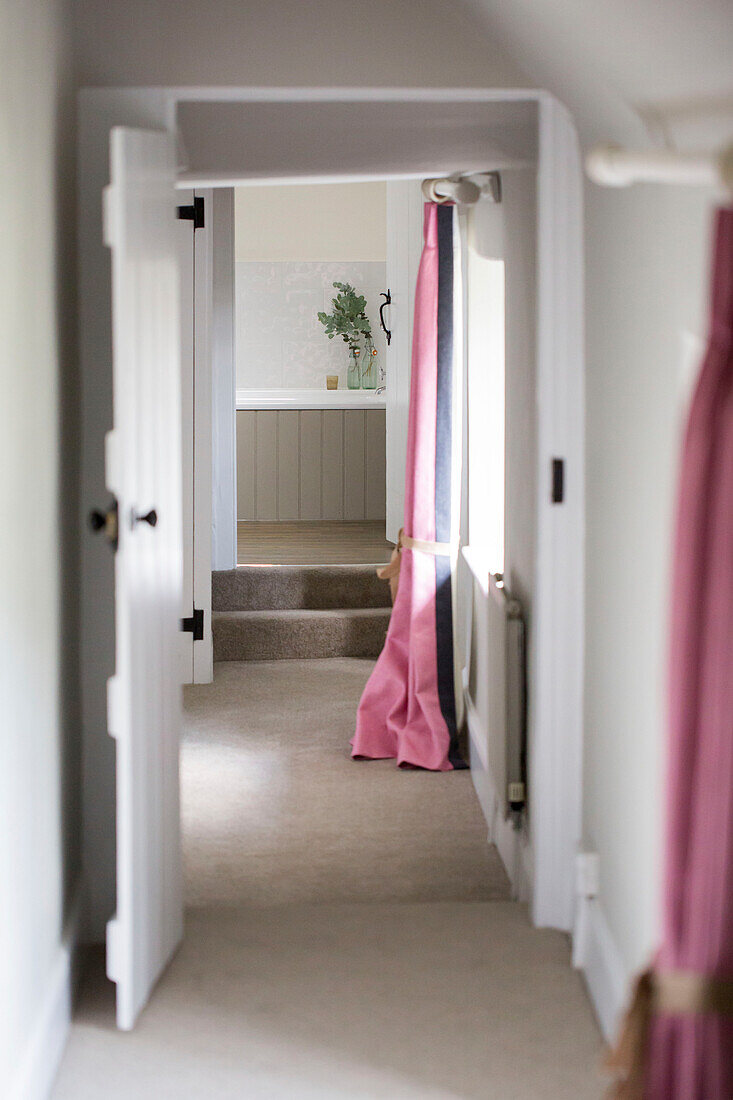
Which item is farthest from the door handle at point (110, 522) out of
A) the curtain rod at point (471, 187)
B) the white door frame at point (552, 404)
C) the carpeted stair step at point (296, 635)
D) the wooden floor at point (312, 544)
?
the wooden floor at point (312, 544)

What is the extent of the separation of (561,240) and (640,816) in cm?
121

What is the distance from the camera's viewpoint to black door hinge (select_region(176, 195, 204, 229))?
454 cm

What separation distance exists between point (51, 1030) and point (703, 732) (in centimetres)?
148

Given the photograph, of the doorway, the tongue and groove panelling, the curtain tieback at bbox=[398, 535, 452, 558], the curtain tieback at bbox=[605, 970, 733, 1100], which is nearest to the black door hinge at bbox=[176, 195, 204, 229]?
the curtain tieback at bbox=[398, 535, 452, 558]

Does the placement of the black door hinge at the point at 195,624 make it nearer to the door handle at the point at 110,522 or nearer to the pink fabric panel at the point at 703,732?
the door handle at the point at 110,522

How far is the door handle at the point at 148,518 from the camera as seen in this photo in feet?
7.13

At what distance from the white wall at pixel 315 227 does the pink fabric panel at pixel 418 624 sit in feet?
14.4

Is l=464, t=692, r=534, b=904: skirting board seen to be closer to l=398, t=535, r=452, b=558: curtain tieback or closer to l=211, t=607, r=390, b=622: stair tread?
l=398, t=535, r=452, b=558: curtain tieback

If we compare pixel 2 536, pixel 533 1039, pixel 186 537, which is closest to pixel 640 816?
pixel 533 1039

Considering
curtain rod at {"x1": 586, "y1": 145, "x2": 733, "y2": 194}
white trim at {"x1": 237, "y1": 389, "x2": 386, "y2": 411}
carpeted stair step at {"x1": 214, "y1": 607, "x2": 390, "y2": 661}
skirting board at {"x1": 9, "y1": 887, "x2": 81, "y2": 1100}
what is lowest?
skirting board at {"x1": 9, "y1": 887, "x2": 81, "y2": 1100}

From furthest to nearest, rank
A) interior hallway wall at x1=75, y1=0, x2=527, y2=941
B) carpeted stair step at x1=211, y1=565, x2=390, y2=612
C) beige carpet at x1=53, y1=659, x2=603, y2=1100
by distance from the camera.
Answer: carpeted stair step at x1=211, y1=565, x2=390, y2=612 < interior hallway wall at x1=75, y1=0, x2=527, y2=941 < beige carpet at x1=53, y1=659, x2=603, y2=1100

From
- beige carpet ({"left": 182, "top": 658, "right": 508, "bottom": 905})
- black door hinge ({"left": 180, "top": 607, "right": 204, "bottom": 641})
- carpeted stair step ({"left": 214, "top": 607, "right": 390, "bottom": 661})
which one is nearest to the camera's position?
beige carpet ({"left": 182, "top": 658, "right": 508, "bottom": 905})

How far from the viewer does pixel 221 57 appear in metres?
2.45

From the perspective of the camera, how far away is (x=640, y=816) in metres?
2.01
